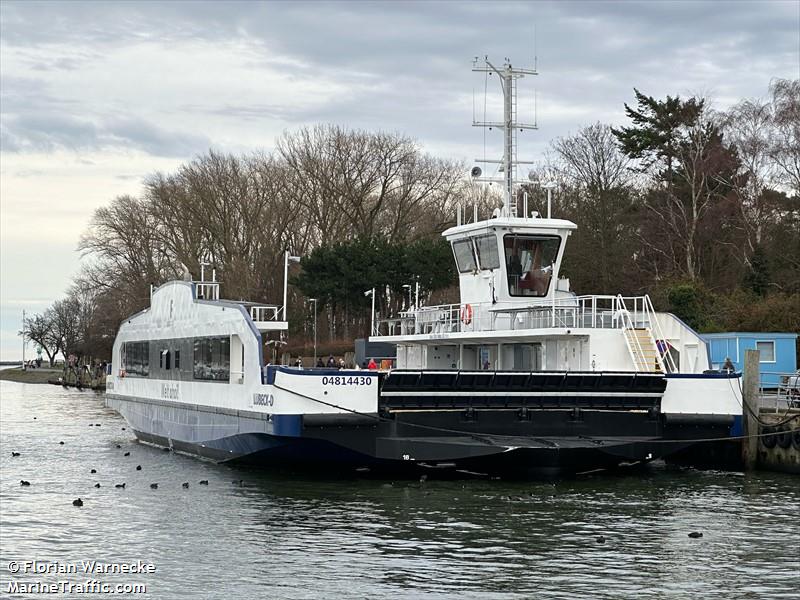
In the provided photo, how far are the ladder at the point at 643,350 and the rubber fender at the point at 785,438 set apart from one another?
335cm

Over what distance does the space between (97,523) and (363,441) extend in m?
6.18

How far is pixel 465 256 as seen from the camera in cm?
3475

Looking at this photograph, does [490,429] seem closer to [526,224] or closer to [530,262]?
[530,262]

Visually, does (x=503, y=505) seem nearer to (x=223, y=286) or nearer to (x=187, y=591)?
(x=187, y=591)

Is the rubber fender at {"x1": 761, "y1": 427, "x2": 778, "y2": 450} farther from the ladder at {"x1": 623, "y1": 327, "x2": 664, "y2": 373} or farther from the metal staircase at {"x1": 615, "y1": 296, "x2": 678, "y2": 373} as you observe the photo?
the ladder at {"x1": 623, "y1": 327, "x2": 664, "y2": 373}

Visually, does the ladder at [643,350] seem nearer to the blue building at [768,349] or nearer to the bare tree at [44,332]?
the blue building at [768,349]

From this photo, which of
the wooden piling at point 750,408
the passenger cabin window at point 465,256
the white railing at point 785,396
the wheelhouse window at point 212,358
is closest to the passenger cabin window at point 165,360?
the wheelhouse window at point 212,358

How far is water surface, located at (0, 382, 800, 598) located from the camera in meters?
18.3

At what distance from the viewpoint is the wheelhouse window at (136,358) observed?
40.8m

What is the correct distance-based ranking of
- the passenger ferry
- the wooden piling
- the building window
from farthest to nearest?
1. the building window
2. the wooden piling
3. the passenger ferry

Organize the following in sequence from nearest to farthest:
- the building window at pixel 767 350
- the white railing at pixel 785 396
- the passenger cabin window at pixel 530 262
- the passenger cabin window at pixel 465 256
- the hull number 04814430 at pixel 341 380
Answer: the hull number 04814430 at pixel 341 380 → the white railing at pixel 785 396 → the passenger cabin window at pixel 530 262 → the passenger cabin window at pixel 465 256 → the building window at pixel 767 350

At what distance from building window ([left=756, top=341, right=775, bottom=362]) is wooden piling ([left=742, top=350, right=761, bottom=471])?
321 inches

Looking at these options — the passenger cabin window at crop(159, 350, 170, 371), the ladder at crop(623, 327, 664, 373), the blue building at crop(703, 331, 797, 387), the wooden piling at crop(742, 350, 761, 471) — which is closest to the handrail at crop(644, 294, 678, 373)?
the ladder at crop(623, 327, 664, 373)

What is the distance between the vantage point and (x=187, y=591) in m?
17.8
